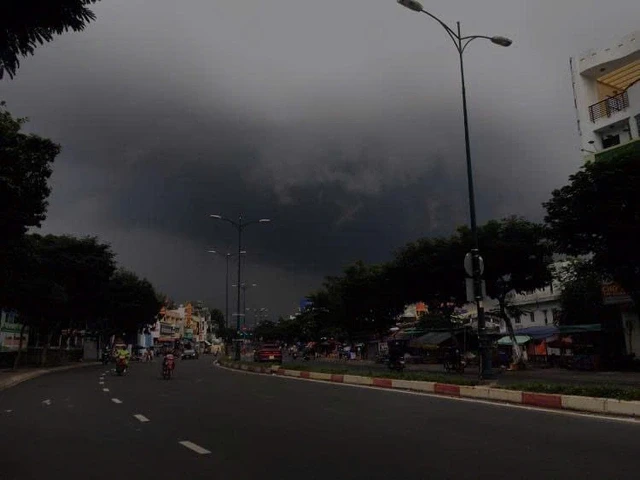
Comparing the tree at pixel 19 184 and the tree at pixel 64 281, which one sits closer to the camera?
the tree at pixel 19 184

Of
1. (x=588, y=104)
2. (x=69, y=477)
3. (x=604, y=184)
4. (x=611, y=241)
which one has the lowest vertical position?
(x=69, y=477)

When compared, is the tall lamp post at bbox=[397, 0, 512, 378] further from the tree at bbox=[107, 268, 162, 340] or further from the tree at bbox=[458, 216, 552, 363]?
the tree at bbox=[107, 268, 162, 340]

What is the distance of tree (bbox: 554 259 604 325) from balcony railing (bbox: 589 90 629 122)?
10.4m

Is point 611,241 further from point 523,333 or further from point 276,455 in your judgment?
point 276,455

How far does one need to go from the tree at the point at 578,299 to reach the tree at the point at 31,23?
41.1m

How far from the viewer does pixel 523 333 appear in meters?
41.3

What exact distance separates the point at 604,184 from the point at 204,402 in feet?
60.9

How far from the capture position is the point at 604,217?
2470 cm

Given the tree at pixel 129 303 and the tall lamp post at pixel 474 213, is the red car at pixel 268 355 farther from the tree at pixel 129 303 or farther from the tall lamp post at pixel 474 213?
the tall lamp post at pixel 474 213

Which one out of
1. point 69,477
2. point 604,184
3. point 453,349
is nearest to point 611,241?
point 604,184

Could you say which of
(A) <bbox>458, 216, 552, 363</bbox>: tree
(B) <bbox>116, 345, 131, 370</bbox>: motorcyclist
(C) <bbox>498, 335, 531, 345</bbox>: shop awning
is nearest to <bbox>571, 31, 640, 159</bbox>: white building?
(A) <bbox>458, 216, 552, 363</bbox>: tree

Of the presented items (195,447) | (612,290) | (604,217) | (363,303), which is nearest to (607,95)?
(612,290)

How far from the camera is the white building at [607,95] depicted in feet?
114

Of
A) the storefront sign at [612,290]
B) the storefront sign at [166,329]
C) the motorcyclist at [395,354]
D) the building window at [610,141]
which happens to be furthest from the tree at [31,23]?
the storefront sign at [166,329]
